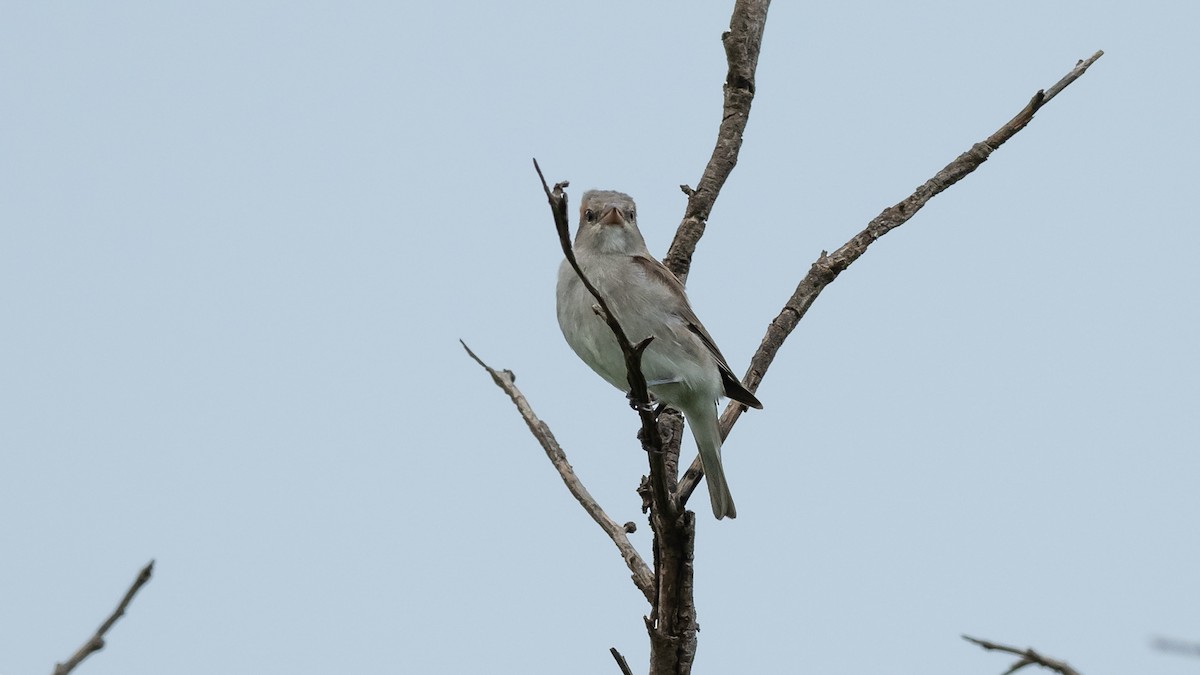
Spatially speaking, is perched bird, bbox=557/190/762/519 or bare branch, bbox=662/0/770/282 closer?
perched bird, bbox=557/190/762/519

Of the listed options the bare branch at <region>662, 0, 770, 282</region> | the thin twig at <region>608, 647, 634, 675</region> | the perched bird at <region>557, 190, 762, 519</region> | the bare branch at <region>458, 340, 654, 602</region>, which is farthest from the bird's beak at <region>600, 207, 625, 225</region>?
the thin twig at <region>608, 647, 634, 675</region>

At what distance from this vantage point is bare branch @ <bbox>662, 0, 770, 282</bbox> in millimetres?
7504

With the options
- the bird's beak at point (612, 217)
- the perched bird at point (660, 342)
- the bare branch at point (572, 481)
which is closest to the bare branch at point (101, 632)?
the bare branch at point (572, 481)

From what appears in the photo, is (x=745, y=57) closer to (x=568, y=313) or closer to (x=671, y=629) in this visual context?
(x=568, y=313)

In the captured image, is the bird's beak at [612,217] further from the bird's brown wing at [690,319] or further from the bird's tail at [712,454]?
the bird's tail at [712,454]

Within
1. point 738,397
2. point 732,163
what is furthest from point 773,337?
point 732,163

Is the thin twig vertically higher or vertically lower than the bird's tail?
lower

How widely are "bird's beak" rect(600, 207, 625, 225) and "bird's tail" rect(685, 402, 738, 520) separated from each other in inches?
50.3

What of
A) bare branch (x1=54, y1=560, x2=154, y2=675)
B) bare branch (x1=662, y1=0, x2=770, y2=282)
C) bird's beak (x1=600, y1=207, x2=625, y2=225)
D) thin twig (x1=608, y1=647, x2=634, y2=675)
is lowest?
bare branch (x1=54, y1=560, x2=154, y2=675)

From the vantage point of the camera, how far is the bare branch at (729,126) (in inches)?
295

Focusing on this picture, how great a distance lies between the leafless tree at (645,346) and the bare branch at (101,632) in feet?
6.78

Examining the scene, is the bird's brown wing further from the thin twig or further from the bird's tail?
the thin twig

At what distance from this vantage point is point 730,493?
6859 mm

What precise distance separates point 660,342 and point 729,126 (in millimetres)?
1478
